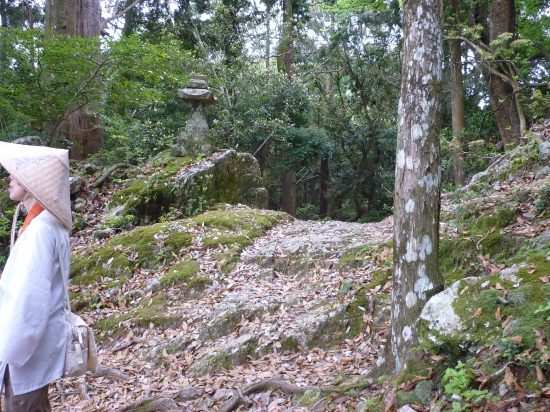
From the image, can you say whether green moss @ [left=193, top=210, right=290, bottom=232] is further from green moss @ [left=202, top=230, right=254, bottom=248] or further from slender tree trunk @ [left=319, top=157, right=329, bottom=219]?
slender tree trunk @ [left=319, top=157, right=329, bottom=219]

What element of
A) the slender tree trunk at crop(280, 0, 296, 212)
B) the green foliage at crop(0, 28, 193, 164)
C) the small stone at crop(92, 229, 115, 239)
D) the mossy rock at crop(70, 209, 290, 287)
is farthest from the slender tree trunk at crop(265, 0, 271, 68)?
the small stone at crop(92, 229, 115, 239)

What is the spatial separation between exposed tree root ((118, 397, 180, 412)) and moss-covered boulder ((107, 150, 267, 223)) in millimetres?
5188

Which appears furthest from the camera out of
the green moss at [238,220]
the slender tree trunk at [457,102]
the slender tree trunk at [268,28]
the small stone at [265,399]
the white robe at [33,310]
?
the slender tree trunk at [268,28]

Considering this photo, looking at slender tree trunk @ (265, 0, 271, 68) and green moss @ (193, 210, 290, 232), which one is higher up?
slender tree trunk @ (265, 0, 271, 68)

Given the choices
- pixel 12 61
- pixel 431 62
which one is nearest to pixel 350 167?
pixel 12 61

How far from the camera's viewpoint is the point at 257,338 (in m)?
4.71

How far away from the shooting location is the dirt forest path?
3908 millimetres

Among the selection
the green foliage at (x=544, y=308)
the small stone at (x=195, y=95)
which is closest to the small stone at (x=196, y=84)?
the small stone at (x=195, y=95)

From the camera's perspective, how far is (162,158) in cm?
1005

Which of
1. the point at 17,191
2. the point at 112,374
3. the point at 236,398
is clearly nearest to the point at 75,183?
the point at 112,374

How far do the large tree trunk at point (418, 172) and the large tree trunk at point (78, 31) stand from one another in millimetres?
9435

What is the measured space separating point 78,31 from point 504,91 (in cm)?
1150

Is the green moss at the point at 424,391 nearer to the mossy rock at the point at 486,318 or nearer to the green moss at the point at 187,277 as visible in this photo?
the mossy rock at the point at 486,318

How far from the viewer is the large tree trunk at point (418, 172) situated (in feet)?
10.5
